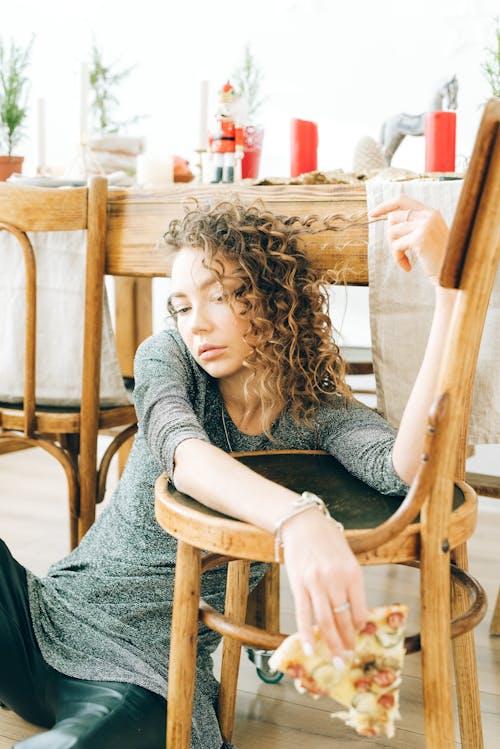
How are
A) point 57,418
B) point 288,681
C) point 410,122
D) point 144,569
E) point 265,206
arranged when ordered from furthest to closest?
1. point 410,122
2. point 57,418
3. point 288,681
4. point 265,206
5. point 144,569

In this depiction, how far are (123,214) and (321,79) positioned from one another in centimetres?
144

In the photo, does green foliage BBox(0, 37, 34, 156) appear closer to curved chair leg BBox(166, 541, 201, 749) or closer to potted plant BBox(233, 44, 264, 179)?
potted plant BBox(233, 44, 264, 179)

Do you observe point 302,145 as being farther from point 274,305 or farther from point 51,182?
point 274,305

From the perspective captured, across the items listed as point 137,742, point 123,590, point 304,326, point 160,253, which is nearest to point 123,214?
point 160,253

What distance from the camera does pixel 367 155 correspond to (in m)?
1.77

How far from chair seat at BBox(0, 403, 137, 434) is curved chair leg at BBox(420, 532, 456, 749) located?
0.93 metres

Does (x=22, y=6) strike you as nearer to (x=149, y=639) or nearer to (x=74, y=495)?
(x=74, y=495)

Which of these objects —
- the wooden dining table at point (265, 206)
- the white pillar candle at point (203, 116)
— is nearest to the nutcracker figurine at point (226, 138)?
the wooden dining table at point (265, 206)

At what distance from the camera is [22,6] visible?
3.21 metres

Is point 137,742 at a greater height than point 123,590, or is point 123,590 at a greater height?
point 123,590

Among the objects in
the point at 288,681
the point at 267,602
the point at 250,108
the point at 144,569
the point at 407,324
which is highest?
the point at 250,108

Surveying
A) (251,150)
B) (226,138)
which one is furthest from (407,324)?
(251,150)

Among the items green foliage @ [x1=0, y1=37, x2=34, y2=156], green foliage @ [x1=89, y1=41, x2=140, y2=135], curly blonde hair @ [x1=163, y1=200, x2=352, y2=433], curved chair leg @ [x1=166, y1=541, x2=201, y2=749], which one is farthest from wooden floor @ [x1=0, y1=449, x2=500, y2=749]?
green foliage @ [x1=89, y1=41, x2=140, y2=135]

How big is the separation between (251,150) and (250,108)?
779 mm
